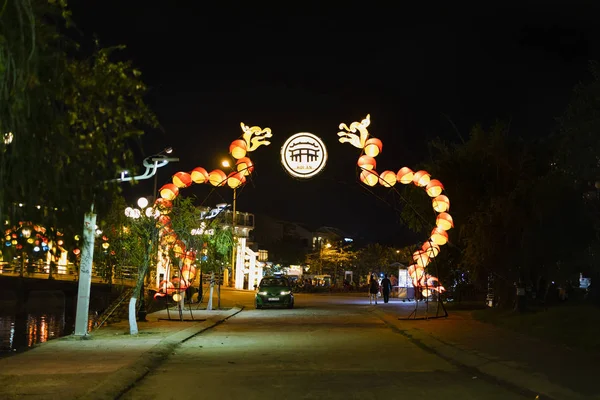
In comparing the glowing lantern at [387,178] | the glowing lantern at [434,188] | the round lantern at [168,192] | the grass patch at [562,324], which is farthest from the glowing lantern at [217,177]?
the grass patch at [562,324]

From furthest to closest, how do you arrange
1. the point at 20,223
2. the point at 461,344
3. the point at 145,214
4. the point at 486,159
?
the point at 486,159 < the point at 145,214 < the point at 461,344 < the point at 20,223

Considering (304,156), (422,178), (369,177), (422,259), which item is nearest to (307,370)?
(304,156)

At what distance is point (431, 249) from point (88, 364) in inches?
568

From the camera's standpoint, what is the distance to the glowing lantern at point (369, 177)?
23.4m

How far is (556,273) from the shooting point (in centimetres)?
2186

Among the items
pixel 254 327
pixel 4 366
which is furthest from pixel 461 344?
pixel 4 366

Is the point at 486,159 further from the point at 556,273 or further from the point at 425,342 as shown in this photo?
the point at 425,342

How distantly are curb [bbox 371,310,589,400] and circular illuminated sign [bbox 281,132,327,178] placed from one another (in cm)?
753

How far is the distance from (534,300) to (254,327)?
10966 mm

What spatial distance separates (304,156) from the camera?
22812mm

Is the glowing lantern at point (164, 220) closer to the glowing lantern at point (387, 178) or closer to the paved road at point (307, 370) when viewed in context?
the paved road at point (307, 370)

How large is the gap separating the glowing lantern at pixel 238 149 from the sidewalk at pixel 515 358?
325 inches

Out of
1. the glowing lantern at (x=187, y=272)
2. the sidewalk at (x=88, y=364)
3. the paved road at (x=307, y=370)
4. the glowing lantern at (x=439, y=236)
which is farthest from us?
the glowing lantern at (x=187, y=272)

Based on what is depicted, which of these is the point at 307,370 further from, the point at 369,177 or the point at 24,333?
the point at 24,333
